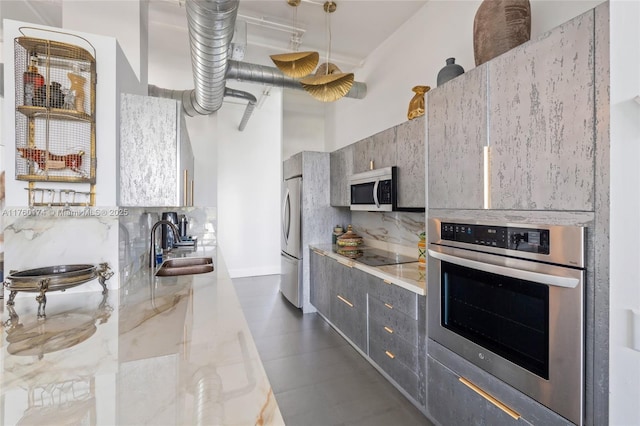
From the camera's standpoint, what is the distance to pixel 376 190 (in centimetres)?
287

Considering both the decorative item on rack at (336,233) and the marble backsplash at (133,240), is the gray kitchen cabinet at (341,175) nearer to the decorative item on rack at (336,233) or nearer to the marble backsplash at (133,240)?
the decorative item on rack at (336,233)

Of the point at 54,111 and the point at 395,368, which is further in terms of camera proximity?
the point at 395,368

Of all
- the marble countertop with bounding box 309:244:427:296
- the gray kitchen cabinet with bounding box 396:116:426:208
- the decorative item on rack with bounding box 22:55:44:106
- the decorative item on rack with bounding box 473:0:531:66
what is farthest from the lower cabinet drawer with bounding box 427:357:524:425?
the decorative item on rack with bounding box 22:55:44:106

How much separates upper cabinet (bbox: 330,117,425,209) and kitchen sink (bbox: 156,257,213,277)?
1.79m

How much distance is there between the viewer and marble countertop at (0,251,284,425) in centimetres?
72

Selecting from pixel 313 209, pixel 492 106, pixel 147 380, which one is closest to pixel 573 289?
pixel 492 106

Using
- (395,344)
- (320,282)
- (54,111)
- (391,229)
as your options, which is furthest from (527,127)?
(320,282)

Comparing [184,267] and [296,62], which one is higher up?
[296,62]

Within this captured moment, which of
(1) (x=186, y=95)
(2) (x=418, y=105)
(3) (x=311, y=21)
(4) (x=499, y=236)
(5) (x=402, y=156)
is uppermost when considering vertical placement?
(3) (x=311, y=21)

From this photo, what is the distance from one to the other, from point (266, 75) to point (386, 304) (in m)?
2.93

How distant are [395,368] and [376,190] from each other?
5.00ft

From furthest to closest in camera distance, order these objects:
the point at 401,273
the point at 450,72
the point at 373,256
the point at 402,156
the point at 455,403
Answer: the point at 373,256 → the point at 402,156 → the point at 401,273 → the point at 450,72 → the point at 455,403

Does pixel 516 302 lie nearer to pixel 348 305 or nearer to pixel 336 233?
pixel 348 305

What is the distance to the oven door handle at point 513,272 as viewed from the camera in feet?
3.93
